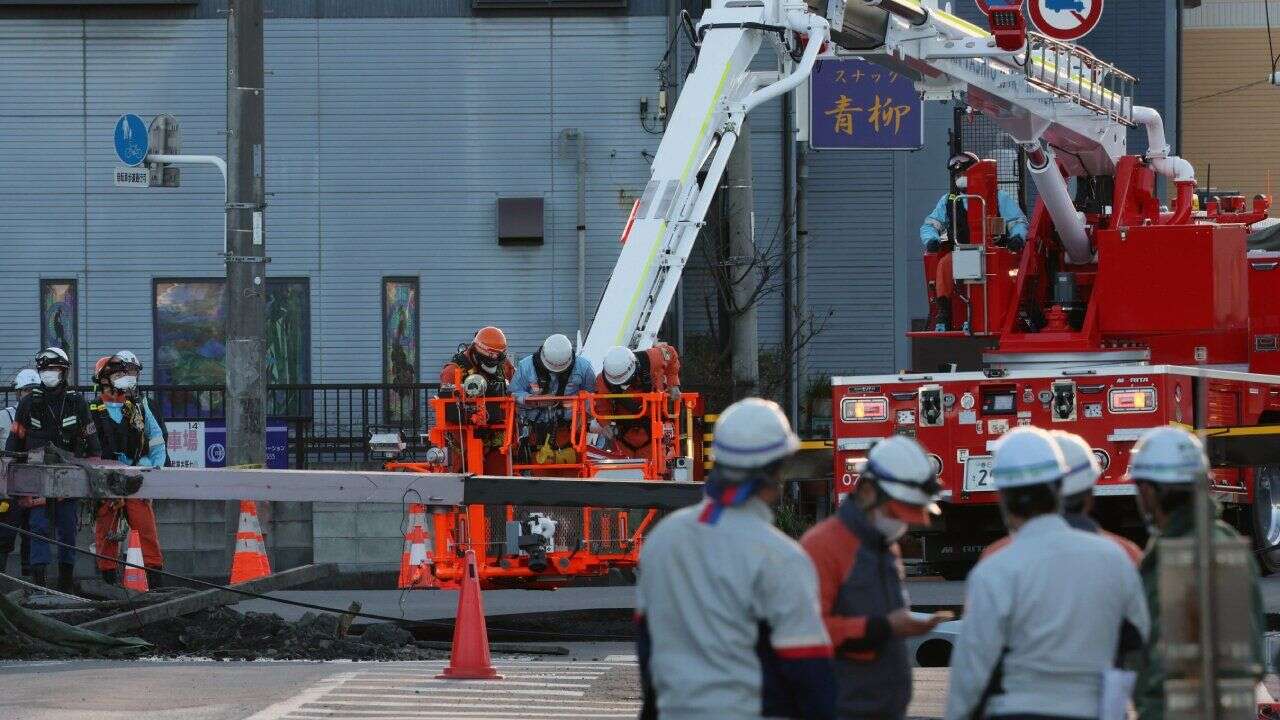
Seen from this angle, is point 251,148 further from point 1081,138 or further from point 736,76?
point 1081,138

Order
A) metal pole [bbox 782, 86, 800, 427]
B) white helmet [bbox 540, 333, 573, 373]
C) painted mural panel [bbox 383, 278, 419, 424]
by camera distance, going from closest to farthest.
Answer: white helmet [bbox 540, 333, 573, 373], metal pole [bbox 782, 86, 800, 427], painted mural panel [bbox 383, 278, 419, 424]

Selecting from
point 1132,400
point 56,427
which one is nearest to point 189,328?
point 56,427

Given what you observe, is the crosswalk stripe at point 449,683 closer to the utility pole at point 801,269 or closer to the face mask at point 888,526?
the face mask at point 888,526

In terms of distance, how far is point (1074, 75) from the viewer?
54.2ft

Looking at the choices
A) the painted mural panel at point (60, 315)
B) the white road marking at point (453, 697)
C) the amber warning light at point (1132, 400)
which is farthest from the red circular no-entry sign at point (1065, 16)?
the painted mural panel at point (60, 315)

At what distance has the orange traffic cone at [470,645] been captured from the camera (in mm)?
11328

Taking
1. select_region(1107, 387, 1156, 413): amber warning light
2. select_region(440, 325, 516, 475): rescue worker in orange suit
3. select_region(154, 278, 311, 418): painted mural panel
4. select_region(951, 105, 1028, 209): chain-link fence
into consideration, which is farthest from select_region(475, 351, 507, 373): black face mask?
select_region(154, 278, 311, 418): painted mural panel

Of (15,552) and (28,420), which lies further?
(15,552)

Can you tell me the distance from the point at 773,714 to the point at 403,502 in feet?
24.2

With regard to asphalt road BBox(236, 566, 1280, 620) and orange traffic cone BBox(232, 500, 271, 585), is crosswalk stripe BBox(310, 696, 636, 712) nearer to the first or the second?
asphalt road BBox(236, 566, 1280, 620)

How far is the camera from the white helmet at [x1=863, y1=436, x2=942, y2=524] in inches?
245

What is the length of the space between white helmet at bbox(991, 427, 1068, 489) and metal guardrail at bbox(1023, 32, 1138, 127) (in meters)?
10.6

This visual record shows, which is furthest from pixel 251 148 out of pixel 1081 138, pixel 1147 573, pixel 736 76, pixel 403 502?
pixel 1147 573

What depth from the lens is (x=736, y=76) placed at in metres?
16.0
